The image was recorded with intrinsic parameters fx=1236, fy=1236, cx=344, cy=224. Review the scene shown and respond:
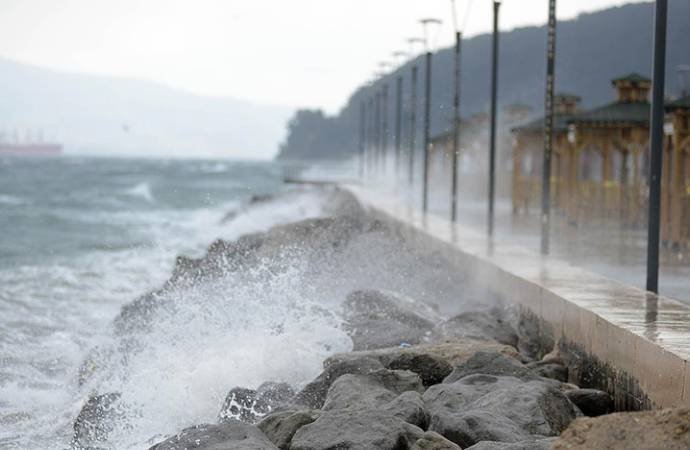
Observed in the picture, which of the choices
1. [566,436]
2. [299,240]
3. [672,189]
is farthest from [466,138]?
[566,436]

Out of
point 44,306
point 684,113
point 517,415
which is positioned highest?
point 684,113

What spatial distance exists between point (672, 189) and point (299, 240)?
7.77 metres

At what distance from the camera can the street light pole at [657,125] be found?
10742 mm

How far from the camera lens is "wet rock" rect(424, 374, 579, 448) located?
721 centimetres

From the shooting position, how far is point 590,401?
862cm

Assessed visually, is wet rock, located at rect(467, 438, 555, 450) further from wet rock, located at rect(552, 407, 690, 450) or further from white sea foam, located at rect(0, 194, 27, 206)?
white sea foam, located at rect(0, 194, 27, 206)

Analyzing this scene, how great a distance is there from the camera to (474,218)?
27609mm

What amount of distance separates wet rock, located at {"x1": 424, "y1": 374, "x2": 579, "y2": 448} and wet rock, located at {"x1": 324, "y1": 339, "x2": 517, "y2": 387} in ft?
2.63

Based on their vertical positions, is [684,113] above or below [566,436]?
above

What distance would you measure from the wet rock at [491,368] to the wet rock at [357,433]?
1.81 metres

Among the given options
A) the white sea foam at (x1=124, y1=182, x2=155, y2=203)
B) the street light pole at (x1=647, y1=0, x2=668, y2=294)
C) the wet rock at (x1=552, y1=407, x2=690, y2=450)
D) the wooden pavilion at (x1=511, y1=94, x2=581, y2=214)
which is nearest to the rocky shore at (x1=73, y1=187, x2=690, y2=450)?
the wet rock at (x1=552, y1=407, x2=690, y2=450)

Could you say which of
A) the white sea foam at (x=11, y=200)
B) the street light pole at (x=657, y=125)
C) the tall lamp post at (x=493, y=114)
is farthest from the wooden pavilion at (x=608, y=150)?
the white sea foam at (x=11, y=200)

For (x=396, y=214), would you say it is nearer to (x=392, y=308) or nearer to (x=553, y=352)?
(x=392, y=308)

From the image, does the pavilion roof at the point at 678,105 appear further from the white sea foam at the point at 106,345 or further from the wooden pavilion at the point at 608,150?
the white sea foam at the point at 106,345
